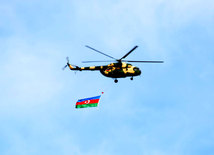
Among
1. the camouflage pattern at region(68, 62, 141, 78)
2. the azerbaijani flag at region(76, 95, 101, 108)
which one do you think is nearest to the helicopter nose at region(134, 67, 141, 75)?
the camouflage pattern at region(68, 62, 141, 78)

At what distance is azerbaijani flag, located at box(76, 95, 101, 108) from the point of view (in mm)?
74375

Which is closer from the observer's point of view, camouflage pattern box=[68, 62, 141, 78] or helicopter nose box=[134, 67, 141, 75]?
camouflage pattern box=[68, 62, 141, 78]

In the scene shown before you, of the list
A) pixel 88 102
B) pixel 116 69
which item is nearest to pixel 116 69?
pixel 116 69

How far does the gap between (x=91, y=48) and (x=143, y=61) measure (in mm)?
10906

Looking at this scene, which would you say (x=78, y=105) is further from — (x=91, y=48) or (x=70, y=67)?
(x=91, y=48)

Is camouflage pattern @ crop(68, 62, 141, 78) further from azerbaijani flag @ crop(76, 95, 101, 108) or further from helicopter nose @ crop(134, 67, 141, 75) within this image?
azerbaijani flag @ crop(76, 95, 101, 108)

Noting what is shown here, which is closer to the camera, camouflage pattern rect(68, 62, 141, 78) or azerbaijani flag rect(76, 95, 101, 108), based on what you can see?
camouflage pattern rect(68, 62, 141, 78)

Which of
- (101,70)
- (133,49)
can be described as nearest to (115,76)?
(101,70)

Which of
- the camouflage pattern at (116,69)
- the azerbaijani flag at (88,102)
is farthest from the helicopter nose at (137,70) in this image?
the azerbaijani flag at (88,102)

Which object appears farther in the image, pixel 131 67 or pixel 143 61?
pixel 131 67

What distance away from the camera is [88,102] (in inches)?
2965

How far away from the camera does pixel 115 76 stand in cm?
7281

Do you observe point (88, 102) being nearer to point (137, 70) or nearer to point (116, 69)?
point (116, 69)

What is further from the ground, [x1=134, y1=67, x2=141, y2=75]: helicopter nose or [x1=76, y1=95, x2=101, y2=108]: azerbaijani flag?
[x1=134, y1=67, x2=141, y2=75]: helicopter nose
